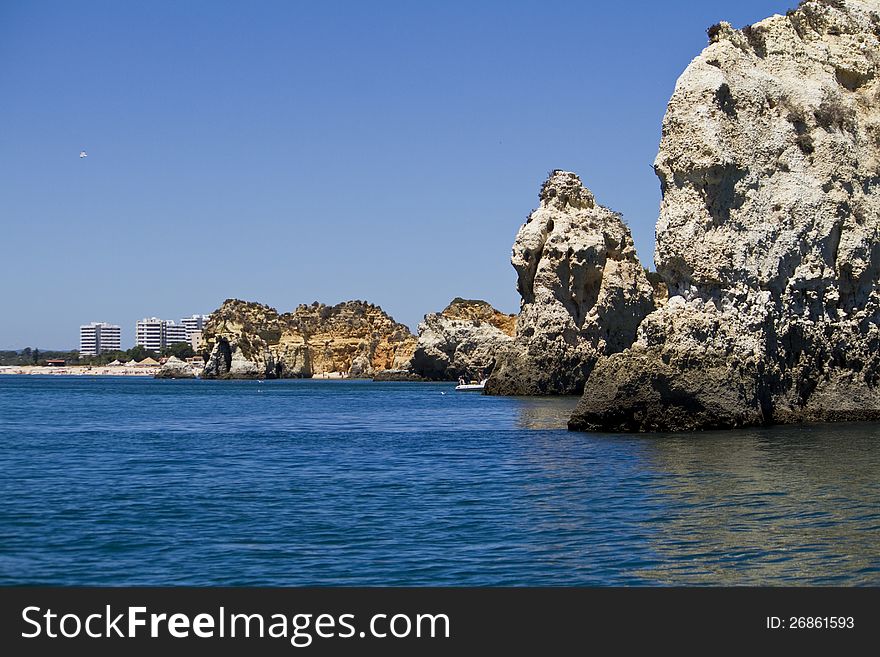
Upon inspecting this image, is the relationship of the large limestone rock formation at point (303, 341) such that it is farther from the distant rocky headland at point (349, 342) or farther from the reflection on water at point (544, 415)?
the reflection on water at point (544, 415)

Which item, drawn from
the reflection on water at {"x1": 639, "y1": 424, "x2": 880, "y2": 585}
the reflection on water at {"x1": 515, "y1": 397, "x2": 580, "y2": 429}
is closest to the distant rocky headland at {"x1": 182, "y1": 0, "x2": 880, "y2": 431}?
the reflection on water at {"x1": 515, "y1": 397, "x2": 580, "y2": 429}

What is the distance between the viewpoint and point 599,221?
71.2 metres

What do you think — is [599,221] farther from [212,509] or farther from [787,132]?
[212,509]

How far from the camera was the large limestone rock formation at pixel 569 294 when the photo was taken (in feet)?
226

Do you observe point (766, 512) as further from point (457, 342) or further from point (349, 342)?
point (349, 342)

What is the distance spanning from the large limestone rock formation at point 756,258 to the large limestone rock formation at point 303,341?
4056 inches

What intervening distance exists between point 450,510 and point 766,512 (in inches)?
192

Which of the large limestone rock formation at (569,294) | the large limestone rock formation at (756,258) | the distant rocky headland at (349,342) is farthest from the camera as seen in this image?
the distant rocky headland at (349,342)

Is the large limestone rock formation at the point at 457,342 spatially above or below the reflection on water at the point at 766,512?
above

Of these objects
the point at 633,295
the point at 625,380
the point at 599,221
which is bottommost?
the point at 625,380

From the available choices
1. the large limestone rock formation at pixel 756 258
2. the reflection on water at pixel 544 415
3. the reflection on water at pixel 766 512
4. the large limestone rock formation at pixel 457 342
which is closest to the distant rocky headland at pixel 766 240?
the large limestone rock formation at pixel 756 258

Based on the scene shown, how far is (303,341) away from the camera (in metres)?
147
